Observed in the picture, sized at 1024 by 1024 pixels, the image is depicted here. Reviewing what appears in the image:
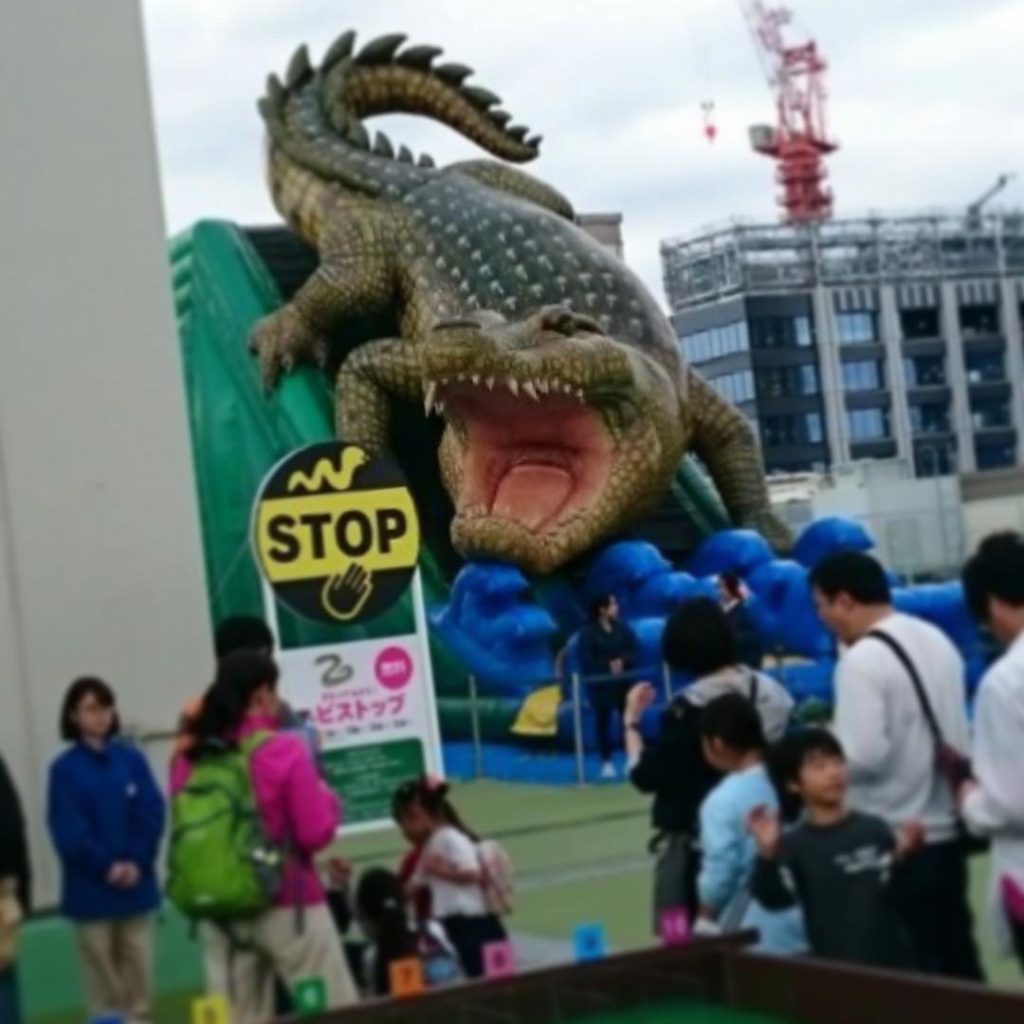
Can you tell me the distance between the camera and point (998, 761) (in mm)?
4941

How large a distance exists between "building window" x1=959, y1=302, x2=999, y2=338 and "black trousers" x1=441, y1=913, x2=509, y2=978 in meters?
63.4

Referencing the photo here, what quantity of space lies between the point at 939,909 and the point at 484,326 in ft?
36.4

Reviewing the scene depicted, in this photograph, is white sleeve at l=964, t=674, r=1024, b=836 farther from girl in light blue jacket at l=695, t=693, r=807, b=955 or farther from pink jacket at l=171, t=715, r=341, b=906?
pink jacket at l=171, t=715, r=341, b=906

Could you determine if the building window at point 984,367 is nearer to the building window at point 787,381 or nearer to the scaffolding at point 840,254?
the scaffolding at point 840,254

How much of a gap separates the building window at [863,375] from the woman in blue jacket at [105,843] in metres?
56.1

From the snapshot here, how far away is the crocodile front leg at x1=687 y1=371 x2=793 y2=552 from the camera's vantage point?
1892cm

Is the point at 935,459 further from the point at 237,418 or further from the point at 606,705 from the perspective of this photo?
the point at 606,705

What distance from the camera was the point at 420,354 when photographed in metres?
17.1

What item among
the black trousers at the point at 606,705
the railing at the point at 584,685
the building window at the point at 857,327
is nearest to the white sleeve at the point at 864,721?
the railing at the point at 584,685

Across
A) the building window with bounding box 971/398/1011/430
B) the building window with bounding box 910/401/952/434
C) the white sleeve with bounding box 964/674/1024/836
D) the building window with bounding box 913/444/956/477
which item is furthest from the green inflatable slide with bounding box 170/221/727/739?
the building window with bounding box 971/398/1011/430

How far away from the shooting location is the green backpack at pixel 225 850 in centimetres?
595

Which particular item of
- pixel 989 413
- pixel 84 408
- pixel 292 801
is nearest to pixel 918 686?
pixel 292 801

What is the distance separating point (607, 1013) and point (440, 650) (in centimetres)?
1055

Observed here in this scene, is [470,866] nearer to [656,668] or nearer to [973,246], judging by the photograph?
[656,668]
